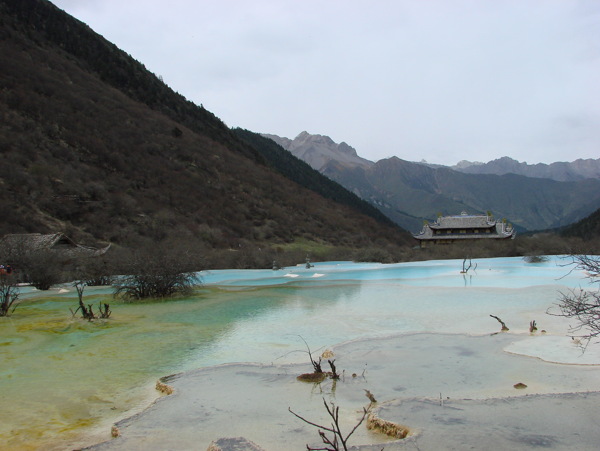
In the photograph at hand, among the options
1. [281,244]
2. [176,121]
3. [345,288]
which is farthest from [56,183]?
[176,121]

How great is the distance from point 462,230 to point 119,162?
115 ft

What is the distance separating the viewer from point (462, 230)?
5122cm

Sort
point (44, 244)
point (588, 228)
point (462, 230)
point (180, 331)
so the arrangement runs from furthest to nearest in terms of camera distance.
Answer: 1. point (588, 228)
2. point (462, 230)
3. point (44, 244)
4. point (180, 331)

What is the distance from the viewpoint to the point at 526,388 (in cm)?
573

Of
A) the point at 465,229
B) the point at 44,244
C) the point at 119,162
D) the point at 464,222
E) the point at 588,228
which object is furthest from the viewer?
the point at 588,228

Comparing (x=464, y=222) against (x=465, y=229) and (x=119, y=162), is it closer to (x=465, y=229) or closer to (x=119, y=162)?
(x=465, y=229)

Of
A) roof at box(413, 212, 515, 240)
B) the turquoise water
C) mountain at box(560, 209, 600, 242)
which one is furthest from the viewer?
mountain at box(560, 209, 600, 242)

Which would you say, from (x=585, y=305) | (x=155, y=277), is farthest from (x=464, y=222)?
(x=585, y=305)

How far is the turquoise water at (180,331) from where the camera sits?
5910 millimetres

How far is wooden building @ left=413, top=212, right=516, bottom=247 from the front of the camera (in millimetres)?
49781

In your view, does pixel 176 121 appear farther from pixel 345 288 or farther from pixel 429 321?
pixel 429 321

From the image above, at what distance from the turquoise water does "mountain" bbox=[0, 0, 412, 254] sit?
15820 mm

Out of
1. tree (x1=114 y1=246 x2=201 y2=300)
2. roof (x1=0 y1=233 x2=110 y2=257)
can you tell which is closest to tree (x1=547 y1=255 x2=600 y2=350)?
tree (x1=114 y1=246 x2=201 y2=300)

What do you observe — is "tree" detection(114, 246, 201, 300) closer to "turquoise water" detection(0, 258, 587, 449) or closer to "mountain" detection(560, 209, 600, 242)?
"turquoise water" detection(0, 258, 587, 449)
